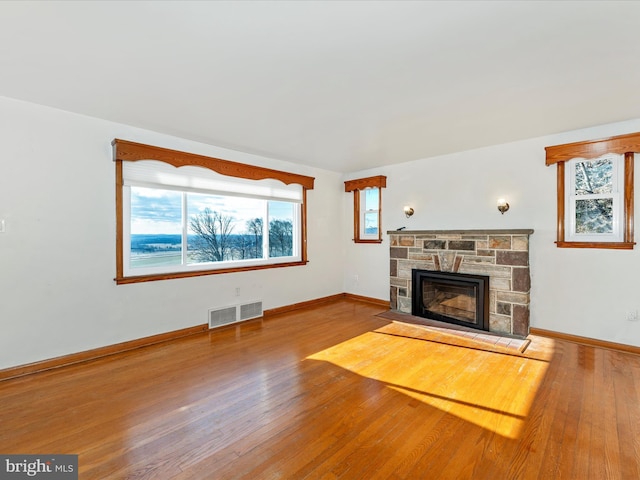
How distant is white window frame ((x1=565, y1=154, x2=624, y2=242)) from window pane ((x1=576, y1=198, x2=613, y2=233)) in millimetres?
34

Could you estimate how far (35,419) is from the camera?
222 centimetres

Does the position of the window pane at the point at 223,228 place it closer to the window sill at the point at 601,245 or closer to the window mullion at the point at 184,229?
the window mullion at the point at 184,229

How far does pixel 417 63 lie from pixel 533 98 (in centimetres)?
139

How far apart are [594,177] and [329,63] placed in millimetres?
3552

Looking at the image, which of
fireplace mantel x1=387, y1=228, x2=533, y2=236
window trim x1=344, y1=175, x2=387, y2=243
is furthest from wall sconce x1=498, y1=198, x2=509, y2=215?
window trim x1=344, y1=175, x2=387, y2=243

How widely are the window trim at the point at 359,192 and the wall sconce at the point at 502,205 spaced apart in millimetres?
1891

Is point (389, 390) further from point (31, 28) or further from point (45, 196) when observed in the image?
point (45, 196)

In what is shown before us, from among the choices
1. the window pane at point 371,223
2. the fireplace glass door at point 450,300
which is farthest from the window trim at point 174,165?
the fireplace glass door at point 450,300

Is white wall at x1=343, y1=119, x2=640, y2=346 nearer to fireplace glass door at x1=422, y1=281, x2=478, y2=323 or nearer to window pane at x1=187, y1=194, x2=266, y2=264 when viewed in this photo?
fireplace glass door at x1=422, y1=281, x2=478, y2=323

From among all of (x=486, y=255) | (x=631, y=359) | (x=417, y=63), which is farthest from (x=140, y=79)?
(x=631, y=359)

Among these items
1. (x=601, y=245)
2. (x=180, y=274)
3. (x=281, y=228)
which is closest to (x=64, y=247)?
(x=180, y=274)

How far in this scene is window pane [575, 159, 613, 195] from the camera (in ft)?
11.7

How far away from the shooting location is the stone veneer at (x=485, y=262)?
3959 millimetres

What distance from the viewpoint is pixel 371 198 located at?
5.85m
